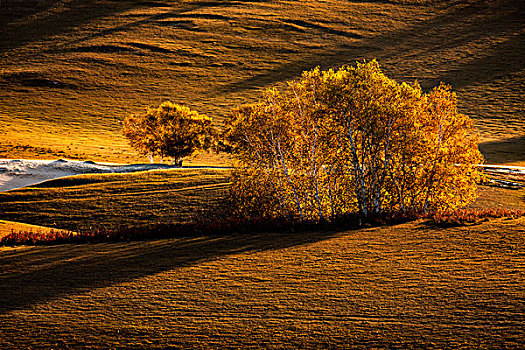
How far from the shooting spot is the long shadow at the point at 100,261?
18.7m

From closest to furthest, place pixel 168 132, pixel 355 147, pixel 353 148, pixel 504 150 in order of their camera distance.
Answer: pixel 353 148
pixel 355 147
pixel 168 132
pixel 504 150

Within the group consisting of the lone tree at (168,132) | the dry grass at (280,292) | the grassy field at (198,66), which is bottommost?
the dry grass at (280,292)

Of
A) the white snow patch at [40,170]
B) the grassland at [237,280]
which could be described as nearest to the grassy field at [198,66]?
the white snow patch at [40,170]

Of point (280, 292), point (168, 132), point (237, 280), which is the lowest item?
point (280, 292)

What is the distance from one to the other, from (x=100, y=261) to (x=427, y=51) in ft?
575

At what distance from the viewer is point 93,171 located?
60.6m

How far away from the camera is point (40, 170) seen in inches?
2312

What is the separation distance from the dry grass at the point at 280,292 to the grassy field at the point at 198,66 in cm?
6399

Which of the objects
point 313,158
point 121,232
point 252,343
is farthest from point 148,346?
point 313,158

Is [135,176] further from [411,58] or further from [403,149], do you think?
[411,58]

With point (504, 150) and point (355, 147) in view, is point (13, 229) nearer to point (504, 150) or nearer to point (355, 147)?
point (355, 147)

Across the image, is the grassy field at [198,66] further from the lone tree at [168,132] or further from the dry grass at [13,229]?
the dry grass at [13,229]

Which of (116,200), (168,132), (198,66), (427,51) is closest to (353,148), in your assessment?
(116,200)

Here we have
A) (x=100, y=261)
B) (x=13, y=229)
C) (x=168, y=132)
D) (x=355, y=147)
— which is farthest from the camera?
(x=168, y=132)
